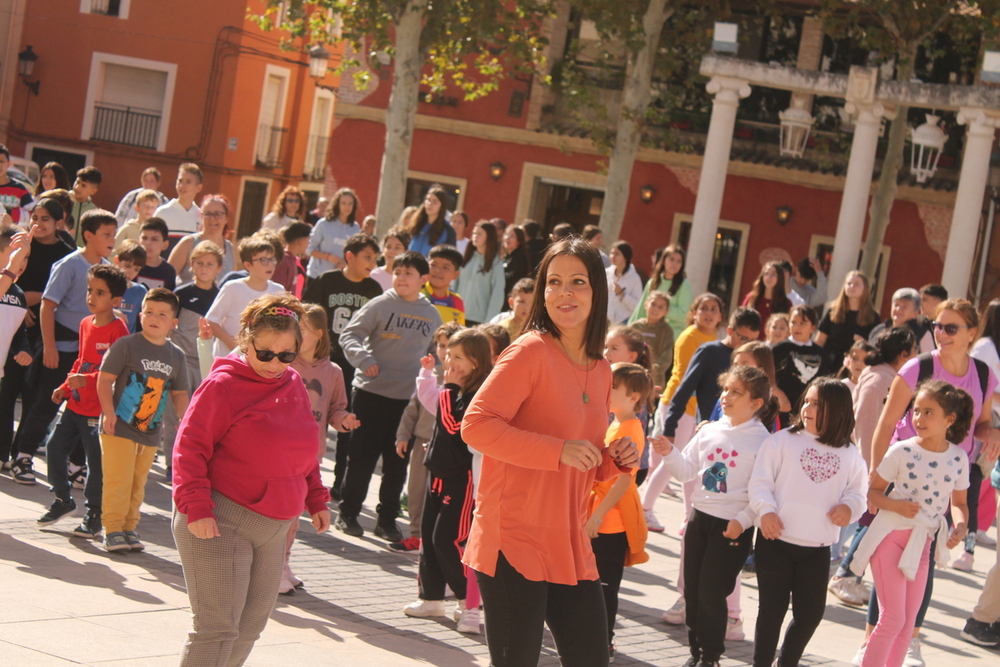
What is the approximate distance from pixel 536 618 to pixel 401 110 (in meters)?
15.2

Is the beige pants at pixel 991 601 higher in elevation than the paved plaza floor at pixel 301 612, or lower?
higher

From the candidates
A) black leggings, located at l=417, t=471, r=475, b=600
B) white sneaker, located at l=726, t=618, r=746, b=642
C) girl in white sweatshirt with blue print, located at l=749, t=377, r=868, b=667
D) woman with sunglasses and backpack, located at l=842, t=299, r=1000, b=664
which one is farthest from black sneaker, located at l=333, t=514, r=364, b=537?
woman with sunglasses and backpack, located at l=842, t=299, r=1000, b=664

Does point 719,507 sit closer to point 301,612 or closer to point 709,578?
point 709,578

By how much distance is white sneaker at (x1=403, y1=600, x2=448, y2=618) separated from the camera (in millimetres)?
6441

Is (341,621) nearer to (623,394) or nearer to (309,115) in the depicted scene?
(623,394)

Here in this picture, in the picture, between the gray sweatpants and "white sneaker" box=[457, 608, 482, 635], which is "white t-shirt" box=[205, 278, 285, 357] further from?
the gray sweatpants

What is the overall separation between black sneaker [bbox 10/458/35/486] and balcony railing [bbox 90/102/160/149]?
27.7 m

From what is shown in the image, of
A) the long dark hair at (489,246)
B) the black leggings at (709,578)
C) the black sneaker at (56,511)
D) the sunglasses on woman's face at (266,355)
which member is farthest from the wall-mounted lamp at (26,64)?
the sunglasses on woman's face at (266,355)

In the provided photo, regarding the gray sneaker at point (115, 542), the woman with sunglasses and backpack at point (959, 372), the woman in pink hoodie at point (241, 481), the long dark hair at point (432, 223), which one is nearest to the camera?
the woman in pink hoodie at point (241, 481)

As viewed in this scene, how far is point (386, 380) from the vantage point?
8281mm

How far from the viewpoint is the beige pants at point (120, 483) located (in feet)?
21.7

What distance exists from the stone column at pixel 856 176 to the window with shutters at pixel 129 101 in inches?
868

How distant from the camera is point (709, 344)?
8156 millimetres

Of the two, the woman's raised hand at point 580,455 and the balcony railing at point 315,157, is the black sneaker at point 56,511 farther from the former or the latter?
the balcony railing at point 315,157
